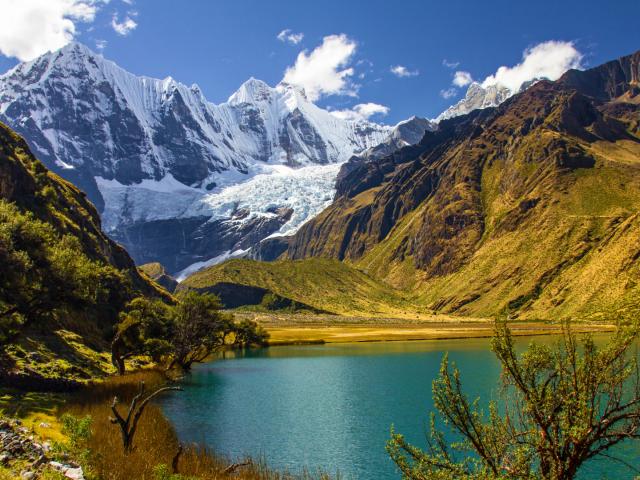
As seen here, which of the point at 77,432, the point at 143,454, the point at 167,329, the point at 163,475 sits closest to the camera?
the point at 163,475

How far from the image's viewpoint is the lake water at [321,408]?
42.3 m

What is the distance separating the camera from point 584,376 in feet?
64.2

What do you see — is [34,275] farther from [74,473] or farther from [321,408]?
[321,408]

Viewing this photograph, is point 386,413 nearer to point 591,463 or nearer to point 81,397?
point 591,463

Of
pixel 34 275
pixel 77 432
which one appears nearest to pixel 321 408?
pixel 34 275

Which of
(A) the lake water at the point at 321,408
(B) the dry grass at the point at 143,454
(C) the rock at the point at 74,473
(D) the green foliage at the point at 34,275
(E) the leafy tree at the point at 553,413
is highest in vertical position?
(D) the green foliage at the point at 34,275

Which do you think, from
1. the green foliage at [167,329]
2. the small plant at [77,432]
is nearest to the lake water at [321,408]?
the green foliage at [167,329]

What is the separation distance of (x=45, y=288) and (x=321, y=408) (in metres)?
33.0

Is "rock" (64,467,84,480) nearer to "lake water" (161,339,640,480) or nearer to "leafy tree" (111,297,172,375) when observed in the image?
"lake water" (161,339,640,480)

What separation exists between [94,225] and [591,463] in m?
122

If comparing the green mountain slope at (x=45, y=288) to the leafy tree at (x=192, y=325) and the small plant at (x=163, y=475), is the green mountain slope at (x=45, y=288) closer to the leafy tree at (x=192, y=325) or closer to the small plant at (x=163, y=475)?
the leafy tree at (x=192, y=325)

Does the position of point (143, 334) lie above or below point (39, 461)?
above

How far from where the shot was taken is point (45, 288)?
46750 millimetres

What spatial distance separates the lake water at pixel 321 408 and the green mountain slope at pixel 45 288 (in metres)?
14.0
